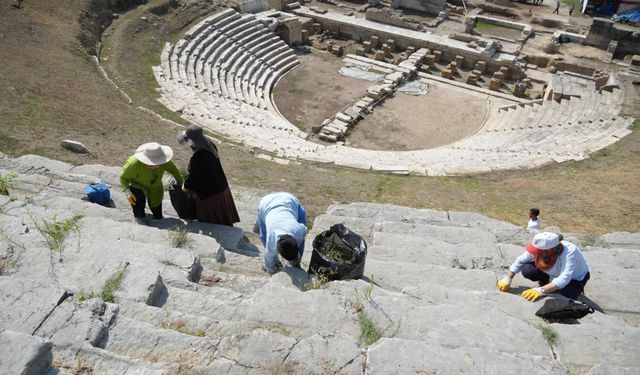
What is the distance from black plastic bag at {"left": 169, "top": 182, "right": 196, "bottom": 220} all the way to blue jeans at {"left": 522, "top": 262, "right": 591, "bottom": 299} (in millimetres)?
4223

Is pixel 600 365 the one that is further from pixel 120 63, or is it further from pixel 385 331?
pixel 120 63

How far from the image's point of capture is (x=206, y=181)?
5.84m

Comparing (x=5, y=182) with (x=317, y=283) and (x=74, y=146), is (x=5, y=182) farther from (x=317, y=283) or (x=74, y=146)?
(x=317, y=283)

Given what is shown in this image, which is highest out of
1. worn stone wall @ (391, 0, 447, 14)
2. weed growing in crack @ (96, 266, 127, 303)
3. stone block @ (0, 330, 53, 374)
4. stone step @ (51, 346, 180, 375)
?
stone block @ (0, 330, 53, 374)

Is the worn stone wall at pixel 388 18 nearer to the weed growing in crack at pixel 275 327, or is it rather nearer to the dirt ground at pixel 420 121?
the dirt ground at pixel 420 121

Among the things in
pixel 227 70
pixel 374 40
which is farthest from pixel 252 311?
pixel 374 40

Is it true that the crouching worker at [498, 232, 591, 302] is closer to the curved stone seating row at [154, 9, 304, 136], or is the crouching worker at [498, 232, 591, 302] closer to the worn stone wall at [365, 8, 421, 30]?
the curved stone seating row at [154, 9, 304, 136]

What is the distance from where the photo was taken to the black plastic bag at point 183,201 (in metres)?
5.97

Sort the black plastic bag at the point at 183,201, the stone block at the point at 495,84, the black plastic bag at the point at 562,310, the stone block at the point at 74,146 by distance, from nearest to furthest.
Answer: the black plastic bag at the point at 562,310
the black plastic bag at the point at 183,201
the stone block at the point at 74,146
the stone block at the point at 495,84

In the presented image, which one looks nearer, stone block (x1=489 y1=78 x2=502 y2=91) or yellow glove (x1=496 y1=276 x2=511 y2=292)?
yellow glove (x1=496 y1=276 x2=511 y2=292)

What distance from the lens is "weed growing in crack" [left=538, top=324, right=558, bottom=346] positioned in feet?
13.0

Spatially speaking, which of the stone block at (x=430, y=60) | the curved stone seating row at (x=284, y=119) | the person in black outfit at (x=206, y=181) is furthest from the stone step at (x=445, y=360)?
the stone block at (x=430, y=60)

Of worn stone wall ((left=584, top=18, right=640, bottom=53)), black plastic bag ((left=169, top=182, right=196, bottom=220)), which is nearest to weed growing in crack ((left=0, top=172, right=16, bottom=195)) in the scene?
black plastic bag ((left=169, top=182, right=196, bottom=220))

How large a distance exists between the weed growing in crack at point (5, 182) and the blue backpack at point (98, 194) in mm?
930
